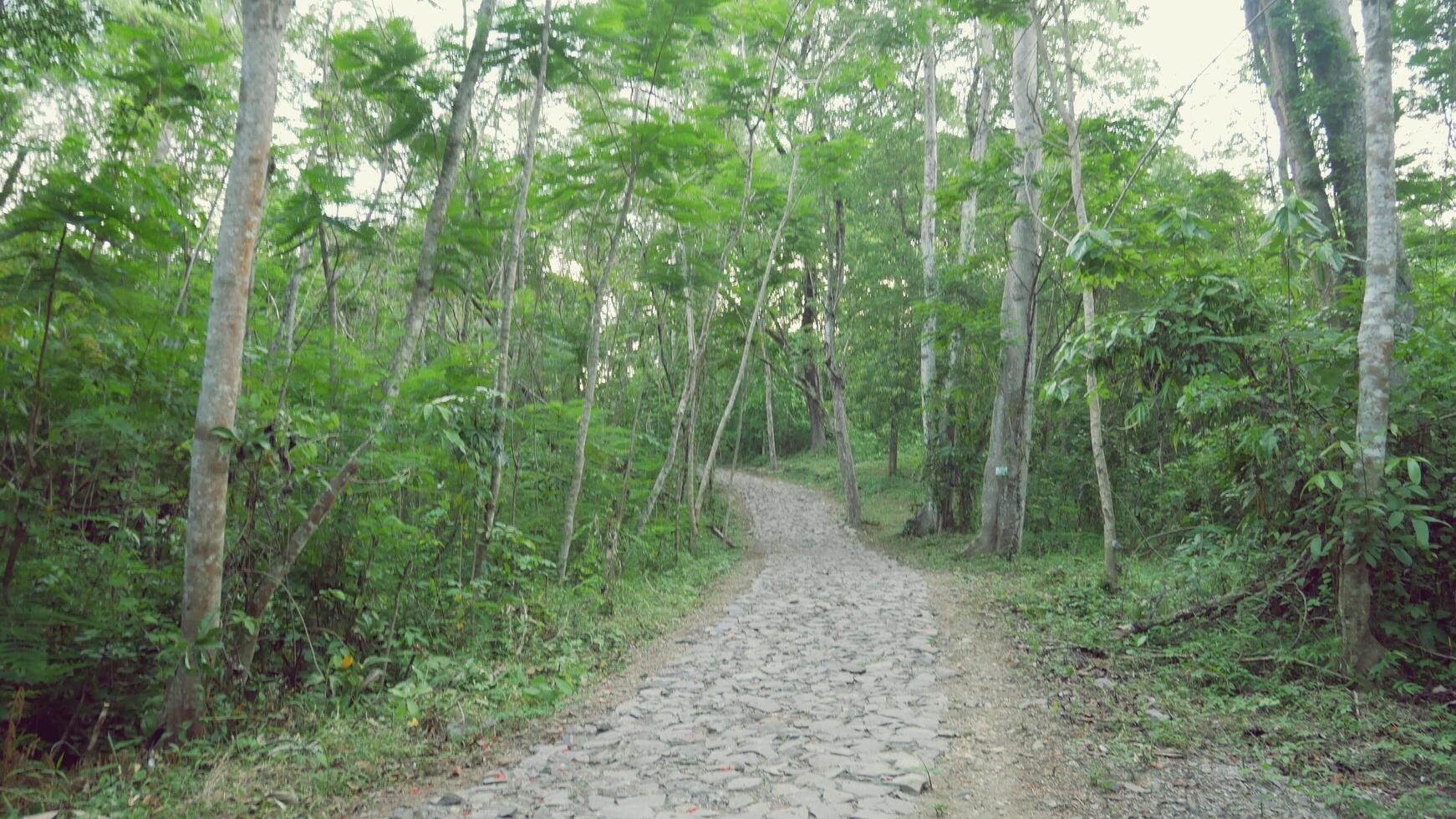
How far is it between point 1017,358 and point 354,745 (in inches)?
456

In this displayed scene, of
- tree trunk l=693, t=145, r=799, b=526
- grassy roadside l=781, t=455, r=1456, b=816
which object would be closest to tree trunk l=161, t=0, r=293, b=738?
grassy roadside l=781, t=455, r=1456, b=816

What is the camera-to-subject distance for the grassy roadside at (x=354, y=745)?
13.7 feet

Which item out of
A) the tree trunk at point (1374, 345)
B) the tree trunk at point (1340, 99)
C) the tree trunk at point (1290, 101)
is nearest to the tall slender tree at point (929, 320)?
the tree trunk at point (1290, 101)

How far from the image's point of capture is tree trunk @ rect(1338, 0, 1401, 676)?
5367 mm

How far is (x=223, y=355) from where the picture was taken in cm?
477

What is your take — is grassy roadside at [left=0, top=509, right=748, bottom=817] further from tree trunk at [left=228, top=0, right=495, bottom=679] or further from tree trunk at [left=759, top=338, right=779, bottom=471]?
tree trunk at [left=759, top=338, right=779, bottom=471]

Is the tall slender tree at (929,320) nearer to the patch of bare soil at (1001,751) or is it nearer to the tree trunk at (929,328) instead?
the tree trunk at (929,328)

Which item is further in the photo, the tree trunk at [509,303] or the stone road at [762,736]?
the tree trunk at [509,303]

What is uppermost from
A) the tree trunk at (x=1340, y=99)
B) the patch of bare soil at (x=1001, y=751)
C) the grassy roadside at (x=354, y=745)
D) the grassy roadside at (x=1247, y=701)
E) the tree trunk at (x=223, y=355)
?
the tree trunk at (x=1340, y=99)

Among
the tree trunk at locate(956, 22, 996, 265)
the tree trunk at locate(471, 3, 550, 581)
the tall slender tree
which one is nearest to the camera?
the tree trunk at locate(471, 3, 550, 581)

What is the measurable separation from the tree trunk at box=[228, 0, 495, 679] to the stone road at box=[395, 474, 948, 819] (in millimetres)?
1979

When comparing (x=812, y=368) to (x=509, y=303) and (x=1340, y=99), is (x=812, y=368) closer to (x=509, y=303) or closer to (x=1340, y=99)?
(x=1340, y=99)

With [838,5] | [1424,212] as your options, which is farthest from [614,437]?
[1424,212]

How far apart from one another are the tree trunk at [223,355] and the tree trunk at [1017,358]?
31.4ft
